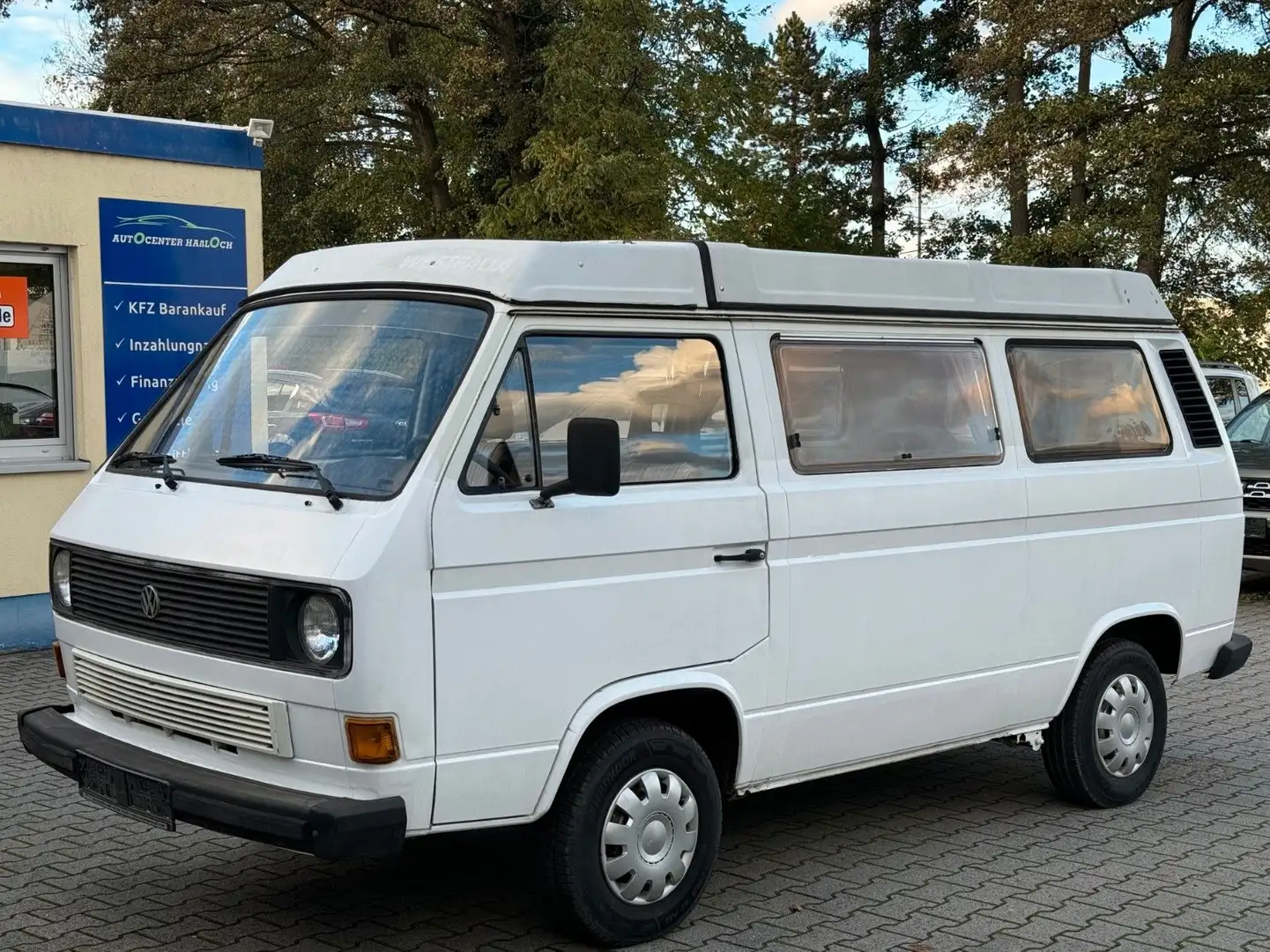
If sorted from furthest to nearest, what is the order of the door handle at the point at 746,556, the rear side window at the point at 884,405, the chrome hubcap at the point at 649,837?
the rear side window at the point at 884,405
the door handle at the point at 746,556
the chrome hubcap at the point at 649,837

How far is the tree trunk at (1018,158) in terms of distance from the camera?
2778 centimetres

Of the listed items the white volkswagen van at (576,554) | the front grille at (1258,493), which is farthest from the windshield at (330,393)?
the front grille at (1258,493)

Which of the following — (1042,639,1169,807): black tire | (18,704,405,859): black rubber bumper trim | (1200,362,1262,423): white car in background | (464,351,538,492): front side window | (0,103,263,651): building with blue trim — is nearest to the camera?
(18,704,405,859): black rubber bumper trim

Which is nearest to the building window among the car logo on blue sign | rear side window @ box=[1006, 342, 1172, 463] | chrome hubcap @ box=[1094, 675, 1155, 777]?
the car logo on blue sign

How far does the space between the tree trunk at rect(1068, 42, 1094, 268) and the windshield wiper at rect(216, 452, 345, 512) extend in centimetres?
2332

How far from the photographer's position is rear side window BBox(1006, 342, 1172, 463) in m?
6.72

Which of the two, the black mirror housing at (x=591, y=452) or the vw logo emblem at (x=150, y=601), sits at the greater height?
the black mirror housing at (x=591, y=452)

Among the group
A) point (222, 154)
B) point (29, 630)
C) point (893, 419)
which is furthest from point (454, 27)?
point (893, 419)

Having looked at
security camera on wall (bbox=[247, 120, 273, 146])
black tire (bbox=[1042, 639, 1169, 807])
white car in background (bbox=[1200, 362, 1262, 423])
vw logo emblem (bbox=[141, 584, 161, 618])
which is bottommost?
black tire (bbox=[1042, 639, 1169, 807])

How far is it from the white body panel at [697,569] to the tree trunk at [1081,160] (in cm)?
2008

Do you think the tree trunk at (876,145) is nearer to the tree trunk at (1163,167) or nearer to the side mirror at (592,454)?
the tree trunk at (1163,167)

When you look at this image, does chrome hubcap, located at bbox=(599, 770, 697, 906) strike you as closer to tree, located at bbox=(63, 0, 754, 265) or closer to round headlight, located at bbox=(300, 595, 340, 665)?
round headlight, located at bbox=(300, 595, 340, 665)

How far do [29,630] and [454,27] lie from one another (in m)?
21.0

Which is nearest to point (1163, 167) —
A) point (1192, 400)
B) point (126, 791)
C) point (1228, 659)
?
point (1192, 400)
